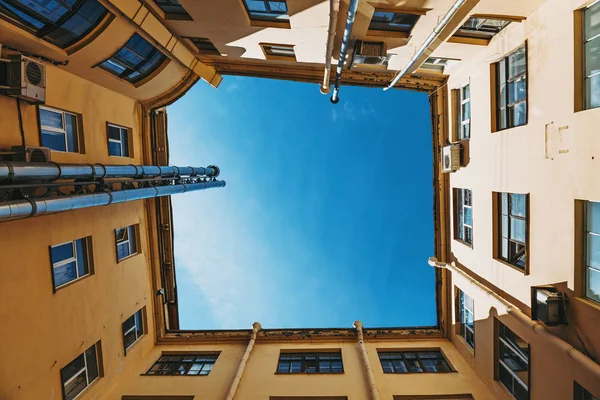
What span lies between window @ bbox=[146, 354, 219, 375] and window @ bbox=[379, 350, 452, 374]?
7896mm

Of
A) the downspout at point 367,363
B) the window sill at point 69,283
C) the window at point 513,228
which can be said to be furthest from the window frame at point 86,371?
the window at point 513,228

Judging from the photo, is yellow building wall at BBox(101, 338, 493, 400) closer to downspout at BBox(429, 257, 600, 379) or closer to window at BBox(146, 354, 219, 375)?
window at BBox(146, 354, 219, 375)

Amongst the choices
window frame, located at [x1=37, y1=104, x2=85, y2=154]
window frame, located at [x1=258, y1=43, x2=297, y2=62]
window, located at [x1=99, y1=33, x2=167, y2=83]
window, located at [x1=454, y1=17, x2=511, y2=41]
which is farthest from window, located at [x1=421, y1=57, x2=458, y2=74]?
window frame, located at [x1=37, y1=104, x2=85, y2=154]

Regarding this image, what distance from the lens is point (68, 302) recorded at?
11.1 m

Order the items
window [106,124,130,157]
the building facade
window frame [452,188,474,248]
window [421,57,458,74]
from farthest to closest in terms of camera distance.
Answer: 1. window frame [452,188,474,248]
2. window [421,57,458,74]
3. window [106,124,130,157]
4. the building facade

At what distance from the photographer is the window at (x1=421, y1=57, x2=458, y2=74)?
15.0 meters

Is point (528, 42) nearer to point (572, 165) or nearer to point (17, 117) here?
point (572, 165)

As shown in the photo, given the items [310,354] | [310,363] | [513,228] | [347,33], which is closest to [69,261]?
[310,363]

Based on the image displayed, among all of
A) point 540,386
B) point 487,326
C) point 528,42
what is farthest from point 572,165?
point 487,326

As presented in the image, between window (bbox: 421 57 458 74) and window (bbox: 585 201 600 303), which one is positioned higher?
window (bbox: 421 57 458 74)

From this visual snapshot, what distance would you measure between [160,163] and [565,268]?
16900mm

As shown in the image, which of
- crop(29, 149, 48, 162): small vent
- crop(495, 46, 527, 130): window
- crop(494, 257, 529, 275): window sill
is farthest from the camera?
crop(495, 46, 527, 130): window

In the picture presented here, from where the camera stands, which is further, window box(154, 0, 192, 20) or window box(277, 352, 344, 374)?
window box(277, 352, 344, 374)

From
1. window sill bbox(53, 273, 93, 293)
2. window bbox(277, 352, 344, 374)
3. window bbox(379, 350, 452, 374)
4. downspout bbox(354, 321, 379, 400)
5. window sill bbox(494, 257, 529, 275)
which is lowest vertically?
window bbox(379, 350, 452, 374)
